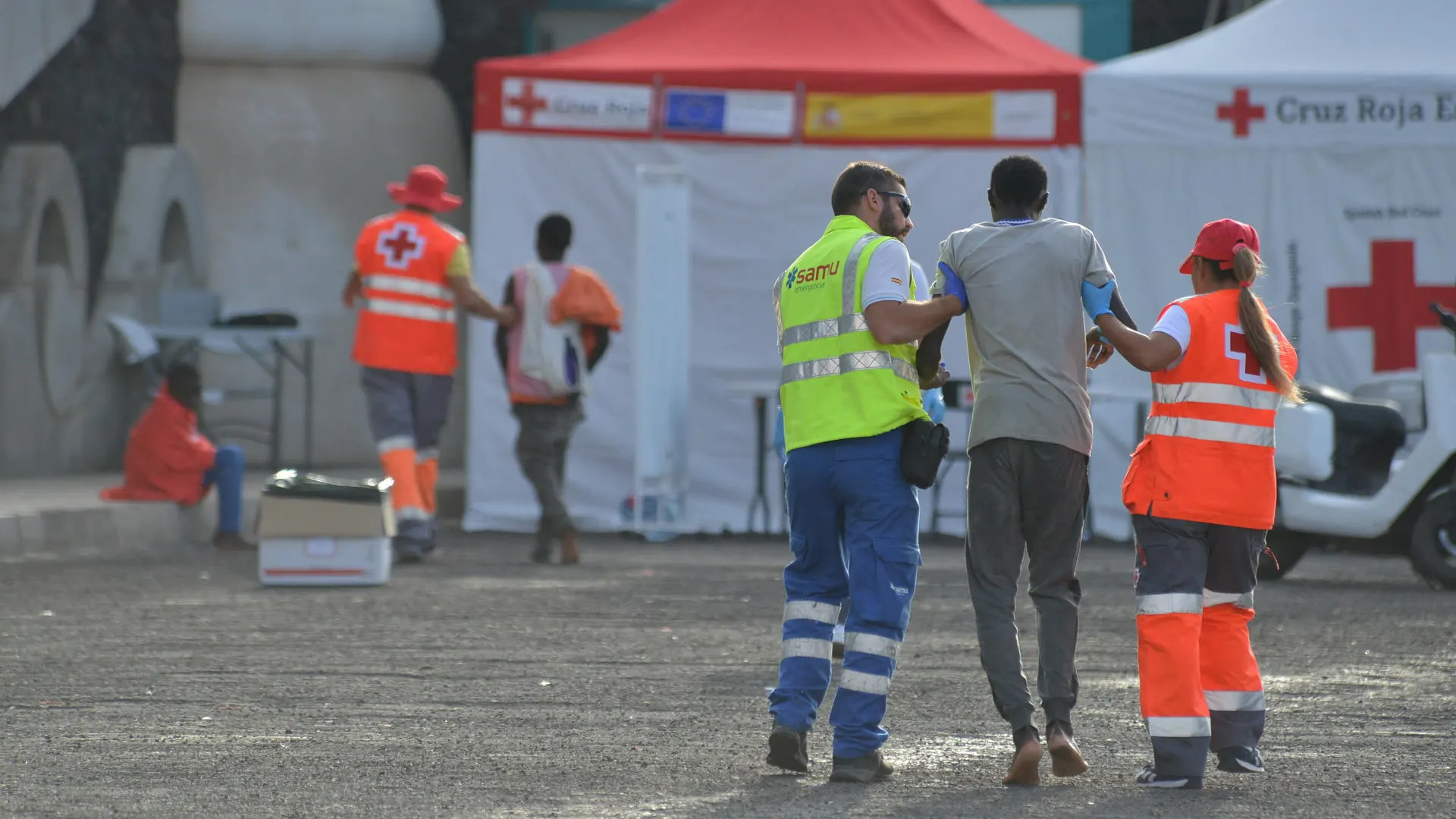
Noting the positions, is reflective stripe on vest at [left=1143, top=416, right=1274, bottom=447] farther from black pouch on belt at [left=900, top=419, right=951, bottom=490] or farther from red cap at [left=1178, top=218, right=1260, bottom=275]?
black pouch on belt at [left=900, top=419, right=951, bottom=490]

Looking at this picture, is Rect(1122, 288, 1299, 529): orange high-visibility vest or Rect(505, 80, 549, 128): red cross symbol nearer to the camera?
Rect(1122, 288, 1299, 529): orange high-visibility vest

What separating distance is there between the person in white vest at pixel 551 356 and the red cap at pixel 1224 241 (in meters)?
6.34

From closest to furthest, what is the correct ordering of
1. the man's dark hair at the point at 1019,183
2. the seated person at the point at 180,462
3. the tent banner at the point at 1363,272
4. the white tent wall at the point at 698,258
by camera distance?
the man's dark hair at the point at 1019,183 < the seated person at the point at 180,462 < the tent banner at the point at 1363,272 < the white tent wall at the point at 698,258

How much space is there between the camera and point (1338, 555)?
13.8 meters

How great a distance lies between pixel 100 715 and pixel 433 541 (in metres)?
5.35

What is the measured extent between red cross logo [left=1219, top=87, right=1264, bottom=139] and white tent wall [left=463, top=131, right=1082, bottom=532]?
1469mm

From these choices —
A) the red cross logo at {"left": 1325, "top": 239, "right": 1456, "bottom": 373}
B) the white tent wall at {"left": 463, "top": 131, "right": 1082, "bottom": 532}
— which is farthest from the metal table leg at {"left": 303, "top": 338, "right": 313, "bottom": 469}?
the red cross logo at {"left": 1325, "top": 239, "right": 1456, "bottom": 373}

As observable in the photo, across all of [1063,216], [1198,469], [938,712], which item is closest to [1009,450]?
[1198,469]

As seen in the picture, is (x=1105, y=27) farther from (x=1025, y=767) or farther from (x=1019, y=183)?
(x=1025, y=767)

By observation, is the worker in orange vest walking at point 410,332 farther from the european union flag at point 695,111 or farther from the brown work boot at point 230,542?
the european union flag at point 695,111

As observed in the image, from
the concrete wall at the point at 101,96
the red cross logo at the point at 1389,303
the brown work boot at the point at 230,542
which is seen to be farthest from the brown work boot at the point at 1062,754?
the concrete wall at the point at 101,96

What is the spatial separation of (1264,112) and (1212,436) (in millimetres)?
8318

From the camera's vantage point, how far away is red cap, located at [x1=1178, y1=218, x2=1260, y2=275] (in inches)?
232

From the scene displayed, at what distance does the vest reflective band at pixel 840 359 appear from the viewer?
5.78 meters
